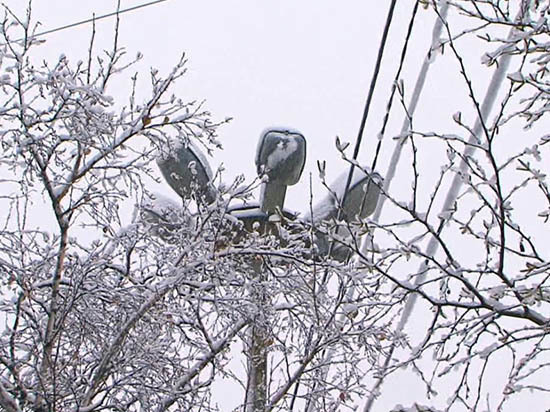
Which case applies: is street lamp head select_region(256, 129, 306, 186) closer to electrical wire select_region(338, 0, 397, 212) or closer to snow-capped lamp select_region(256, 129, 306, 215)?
snow-capped lamp select_region(256, 129, 306, 215)

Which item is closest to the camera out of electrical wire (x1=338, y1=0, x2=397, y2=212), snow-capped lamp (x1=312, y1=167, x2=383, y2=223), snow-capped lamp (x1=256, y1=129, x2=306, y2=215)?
electrical wire (x1=338, y1=0, x2=397, y2=212)

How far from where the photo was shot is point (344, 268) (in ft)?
14.9

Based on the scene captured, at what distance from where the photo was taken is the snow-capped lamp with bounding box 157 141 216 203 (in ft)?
16.4

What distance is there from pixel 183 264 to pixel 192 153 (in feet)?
3.68

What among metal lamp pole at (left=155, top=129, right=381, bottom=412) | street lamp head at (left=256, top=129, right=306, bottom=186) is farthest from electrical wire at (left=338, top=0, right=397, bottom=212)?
street lamp head at (left=256, top=129, right=306, bottom=186)

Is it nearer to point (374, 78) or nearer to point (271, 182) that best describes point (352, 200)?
point (271, 182)

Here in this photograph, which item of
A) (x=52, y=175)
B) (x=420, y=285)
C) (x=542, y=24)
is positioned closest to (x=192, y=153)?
(x=52, y=175)

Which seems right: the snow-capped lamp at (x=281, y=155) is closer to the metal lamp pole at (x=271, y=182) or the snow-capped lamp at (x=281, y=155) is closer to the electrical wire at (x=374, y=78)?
the metal lamp pole at (x=271, y=182)

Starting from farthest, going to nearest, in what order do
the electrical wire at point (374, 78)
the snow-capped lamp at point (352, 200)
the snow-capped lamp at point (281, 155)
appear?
the snow-capped lamp at point (281, 155) → the snow-capped lamp at point (352, 200) → the electrical wire at point (374, 78)

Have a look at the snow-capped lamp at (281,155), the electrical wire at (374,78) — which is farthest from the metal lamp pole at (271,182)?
the electrical wire at (374,78)

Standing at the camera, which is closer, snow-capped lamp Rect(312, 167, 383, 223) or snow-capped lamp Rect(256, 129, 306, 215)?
snow-capped lamp Rect(312, 167, 383, 223)

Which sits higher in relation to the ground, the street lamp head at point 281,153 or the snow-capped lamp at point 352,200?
the street lamp head at point 281,153

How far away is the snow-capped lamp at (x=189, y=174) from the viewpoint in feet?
16.4

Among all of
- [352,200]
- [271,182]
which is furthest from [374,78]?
[271,182]
